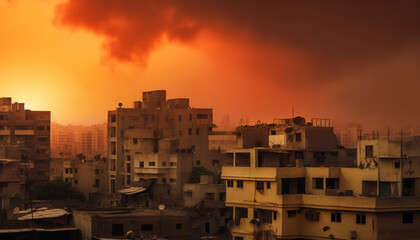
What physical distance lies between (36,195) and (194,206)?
18.5m

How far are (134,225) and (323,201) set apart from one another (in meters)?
6.42

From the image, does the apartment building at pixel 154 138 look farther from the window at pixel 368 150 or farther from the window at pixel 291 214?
the window at pixel 368 150

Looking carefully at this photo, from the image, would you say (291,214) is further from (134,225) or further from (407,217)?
(134,225)

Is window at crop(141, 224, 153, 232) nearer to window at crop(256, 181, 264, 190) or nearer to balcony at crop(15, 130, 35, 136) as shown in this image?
window at crop(256, 181, 264, 190)

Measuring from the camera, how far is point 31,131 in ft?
220

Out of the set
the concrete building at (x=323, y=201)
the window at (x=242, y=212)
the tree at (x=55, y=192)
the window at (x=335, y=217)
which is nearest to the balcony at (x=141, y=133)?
the tree at (x=55, y=192)

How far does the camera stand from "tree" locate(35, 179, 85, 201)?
182 ft

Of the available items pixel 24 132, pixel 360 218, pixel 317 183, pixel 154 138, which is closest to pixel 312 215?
pixel 317 183

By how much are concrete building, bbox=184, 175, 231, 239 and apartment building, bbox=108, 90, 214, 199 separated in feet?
24.1

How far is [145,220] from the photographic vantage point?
28672 mm

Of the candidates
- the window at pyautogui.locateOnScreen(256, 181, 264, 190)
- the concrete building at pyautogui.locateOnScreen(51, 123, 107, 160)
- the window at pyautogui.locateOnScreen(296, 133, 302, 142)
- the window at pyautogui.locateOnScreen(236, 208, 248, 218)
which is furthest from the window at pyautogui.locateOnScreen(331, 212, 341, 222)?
the concrete building at pyautogui.locateOnScreen(51, 123, 107, 160)

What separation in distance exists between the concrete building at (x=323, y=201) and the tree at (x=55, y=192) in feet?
89.2

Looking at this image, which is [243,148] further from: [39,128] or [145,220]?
→ [39,128]

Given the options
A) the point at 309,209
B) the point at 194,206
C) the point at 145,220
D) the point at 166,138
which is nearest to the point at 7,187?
the point at 194,206
